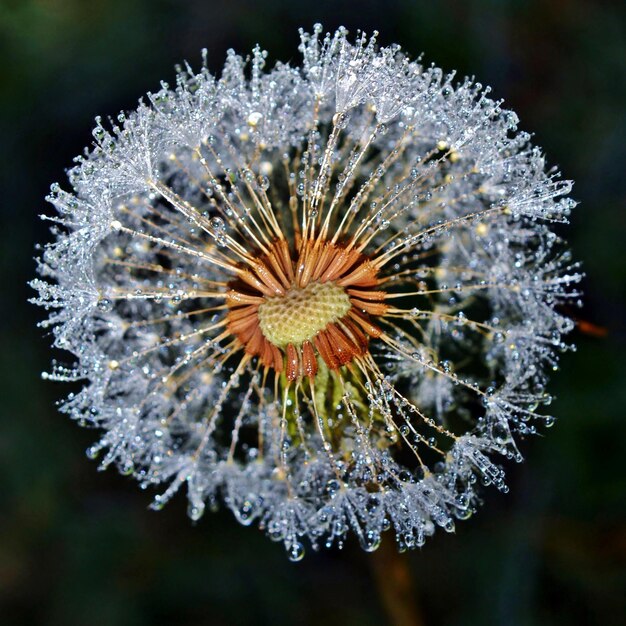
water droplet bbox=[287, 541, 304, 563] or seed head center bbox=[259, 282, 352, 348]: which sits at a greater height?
seed head center bbox=[259, 282, 352, 348]

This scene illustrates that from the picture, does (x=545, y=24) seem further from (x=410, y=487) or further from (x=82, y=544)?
(x=82, y=544)

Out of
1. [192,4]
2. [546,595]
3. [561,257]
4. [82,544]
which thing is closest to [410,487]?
[561,257]

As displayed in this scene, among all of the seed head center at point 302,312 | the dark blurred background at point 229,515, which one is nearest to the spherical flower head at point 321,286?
the seed head center at point 302,312

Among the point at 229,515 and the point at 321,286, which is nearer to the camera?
the point at 321,286

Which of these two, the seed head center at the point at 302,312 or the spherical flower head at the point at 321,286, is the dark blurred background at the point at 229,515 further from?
the seed head center at the point at 302,312

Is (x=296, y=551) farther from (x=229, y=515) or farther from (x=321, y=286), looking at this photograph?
(x=229, y=515)

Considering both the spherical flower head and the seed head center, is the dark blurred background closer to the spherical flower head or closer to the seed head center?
the spherical flower head

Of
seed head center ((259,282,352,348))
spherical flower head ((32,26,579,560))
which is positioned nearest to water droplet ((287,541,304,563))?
spherical flower head ((32,26,579,560))

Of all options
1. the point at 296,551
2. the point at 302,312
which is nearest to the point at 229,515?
the point at 296,551
